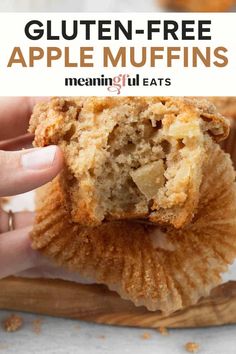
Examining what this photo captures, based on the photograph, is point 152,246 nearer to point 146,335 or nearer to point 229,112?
point 146,335

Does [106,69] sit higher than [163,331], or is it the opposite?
[106,69]

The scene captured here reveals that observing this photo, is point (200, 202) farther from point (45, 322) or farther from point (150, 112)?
point (45, 322)

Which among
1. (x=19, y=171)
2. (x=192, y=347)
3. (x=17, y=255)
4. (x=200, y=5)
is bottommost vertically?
(x=192, y=347)

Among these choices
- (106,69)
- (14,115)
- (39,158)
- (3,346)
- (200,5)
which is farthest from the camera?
(200,5)

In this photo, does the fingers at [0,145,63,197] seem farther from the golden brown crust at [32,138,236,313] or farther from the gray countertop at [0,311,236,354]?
the gray countertop at [0,311,236,354]

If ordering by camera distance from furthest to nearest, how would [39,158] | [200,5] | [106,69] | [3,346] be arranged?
[200,5], [3,346], [106,69], [39,158]

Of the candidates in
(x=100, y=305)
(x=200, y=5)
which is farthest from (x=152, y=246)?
(x=200, y=5)

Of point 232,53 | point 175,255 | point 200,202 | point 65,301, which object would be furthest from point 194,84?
point 65,301
